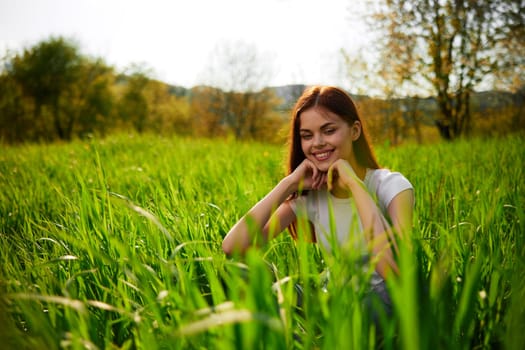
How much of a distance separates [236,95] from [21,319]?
47.0 meters

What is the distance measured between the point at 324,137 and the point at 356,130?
0.86 feet

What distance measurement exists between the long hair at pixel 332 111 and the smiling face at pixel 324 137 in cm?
3

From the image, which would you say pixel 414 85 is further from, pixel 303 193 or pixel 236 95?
pixel 236 95

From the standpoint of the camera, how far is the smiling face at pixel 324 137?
1.79 m

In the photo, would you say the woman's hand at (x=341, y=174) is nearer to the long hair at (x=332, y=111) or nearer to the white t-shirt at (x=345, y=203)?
the white t-shirt at (x=345, y=203)

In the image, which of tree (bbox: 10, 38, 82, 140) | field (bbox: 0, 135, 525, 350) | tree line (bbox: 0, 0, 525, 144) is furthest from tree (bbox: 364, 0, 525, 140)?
tree (bbox: 10, 38, 82, 140)

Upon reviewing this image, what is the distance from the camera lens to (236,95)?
4706cm

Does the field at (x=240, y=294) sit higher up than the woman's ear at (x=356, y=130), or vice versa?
the woman's ear at (x=356, y=130)

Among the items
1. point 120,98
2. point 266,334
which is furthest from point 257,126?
point 266,334

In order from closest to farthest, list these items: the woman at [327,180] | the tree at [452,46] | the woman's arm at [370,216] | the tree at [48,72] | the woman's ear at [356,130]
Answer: the woman's arm at [370,216] < the woman at [327,180] < the woman's ear at [356,130] < the tree at [452,46] < the tree at [48,72]

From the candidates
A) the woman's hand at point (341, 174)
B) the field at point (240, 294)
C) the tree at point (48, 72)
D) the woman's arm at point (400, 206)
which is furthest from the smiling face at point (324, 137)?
the tree at point (48, 72)

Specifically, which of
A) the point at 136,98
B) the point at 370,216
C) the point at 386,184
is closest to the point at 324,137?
the point at 386,184

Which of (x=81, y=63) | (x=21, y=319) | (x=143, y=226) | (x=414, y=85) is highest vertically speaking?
(x=81, y=63)

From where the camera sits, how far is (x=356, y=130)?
197 cm
